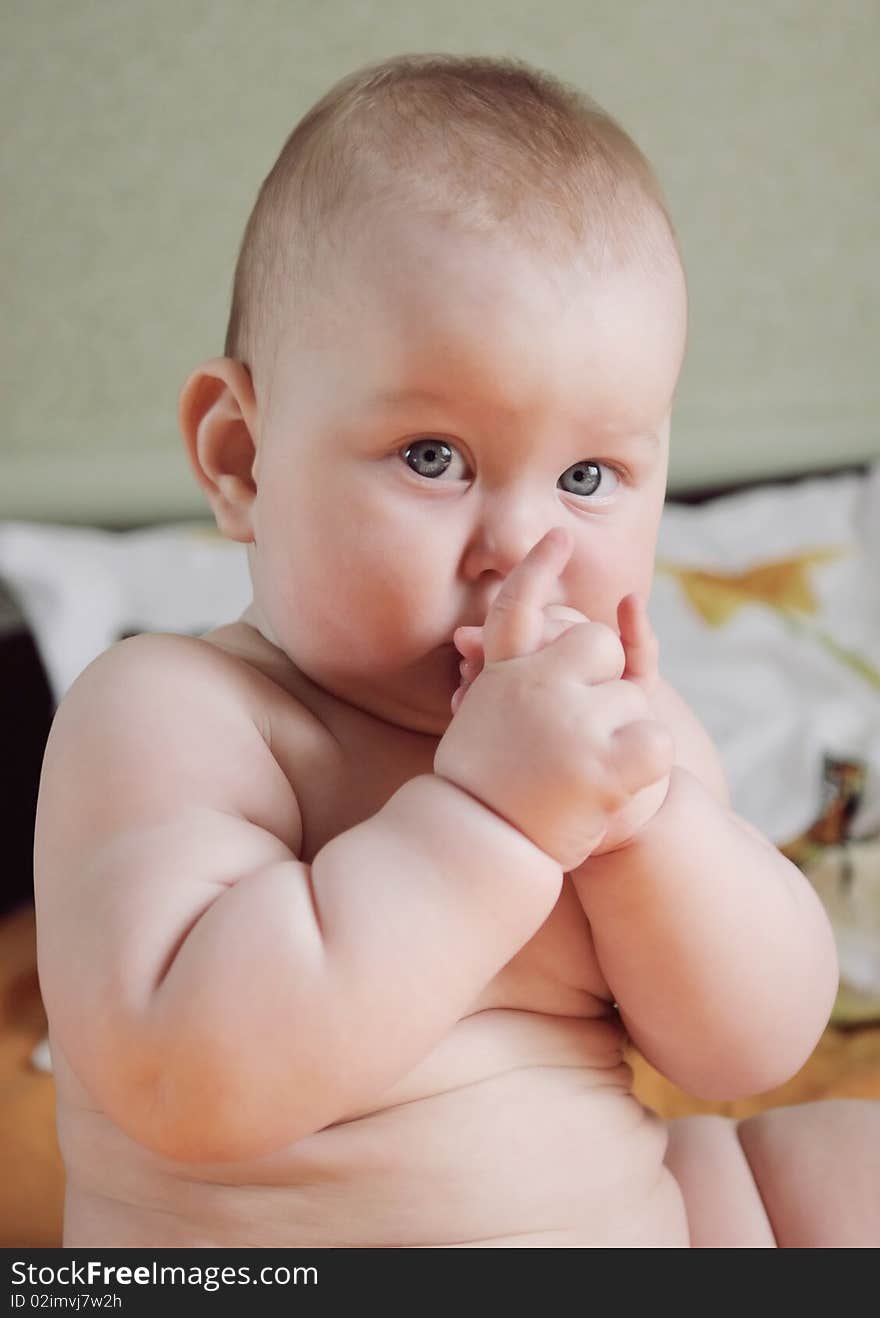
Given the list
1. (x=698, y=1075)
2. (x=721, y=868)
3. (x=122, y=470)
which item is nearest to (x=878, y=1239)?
(x=698, y=1075)

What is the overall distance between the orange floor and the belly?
242 mm

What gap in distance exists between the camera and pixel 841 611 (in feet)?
5.45

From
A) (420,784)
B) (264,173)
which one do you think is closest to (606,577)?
(420,784)

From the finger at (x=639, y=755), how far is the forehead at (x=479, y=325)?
156mm

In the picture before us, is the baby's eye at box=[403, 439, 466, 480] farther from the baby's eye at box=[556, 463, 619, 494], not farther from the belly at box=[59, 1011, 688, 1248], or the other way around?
the belly at box=[59, 1011, 688, 1248]

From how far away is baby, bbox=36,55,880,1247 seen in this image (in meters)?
0.53

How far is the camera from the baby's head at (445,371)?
0.60 m

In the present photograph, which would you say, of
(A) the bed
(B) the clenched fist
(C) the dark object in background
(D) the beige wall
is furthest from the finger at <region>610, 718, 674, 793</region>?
(D) the beige wall

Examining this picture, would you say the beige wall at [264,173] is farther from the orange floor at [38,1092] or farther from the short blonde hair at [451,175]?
the short blonde hair at [451,175]

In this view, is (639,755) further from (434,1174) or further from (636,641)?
(434,1174)

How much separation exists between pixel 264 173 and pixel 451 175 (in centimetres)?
146

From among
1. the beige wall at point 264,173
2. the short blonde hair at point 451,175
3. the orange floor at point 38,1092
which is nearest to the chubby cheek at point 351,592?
the short blonde hair at point 451,175
